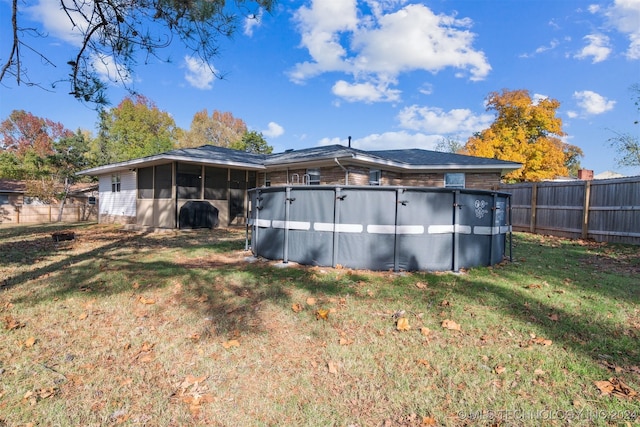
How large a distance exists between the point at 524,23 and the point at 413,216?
9.96 metres

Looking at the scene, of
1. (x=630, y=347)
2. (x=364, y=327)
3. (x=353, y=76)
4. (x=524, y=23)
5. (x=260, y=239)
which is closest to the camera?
(x=630, y=347)

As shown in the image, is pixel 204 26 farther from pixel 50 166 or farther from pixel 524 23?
pixel 50 166

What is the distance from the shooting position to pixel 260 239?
6.21 metres

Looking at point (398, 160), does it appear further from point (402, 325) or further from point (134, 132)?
point (134, 132)

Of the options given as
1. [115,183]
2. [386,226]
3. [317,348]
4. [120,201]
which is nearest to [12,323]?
[317,348]

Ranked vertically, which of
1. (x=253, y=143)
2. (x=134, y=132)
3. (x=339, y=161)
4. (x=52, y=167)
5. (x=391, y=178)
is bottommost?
(x=391, y=178)

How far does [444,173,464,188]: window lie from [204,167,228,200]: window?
33.1 feet

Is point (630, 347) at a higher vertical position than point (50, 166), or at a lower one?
lower

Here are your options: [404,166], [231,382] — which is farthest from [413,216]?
[404,166]

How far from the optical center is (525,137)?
22531mm

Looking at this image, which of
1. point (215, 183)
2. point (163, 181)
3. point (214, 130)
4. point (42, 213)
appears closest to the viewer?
point (163, 181)

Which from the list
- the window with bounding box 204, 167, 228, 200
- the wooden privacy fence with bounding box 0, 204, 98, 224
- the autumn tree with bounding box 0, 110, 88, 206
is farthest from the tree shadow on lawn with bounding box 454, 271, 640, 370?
the wooden privacy fence with bounding box 0, 204, 98, 224

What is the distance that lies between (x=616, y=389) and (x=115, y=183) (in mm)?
20692

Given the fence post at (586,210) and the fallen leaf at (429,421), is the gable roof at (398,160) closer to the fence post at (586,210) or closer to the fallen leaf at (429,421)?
the fence post at (586,210)
